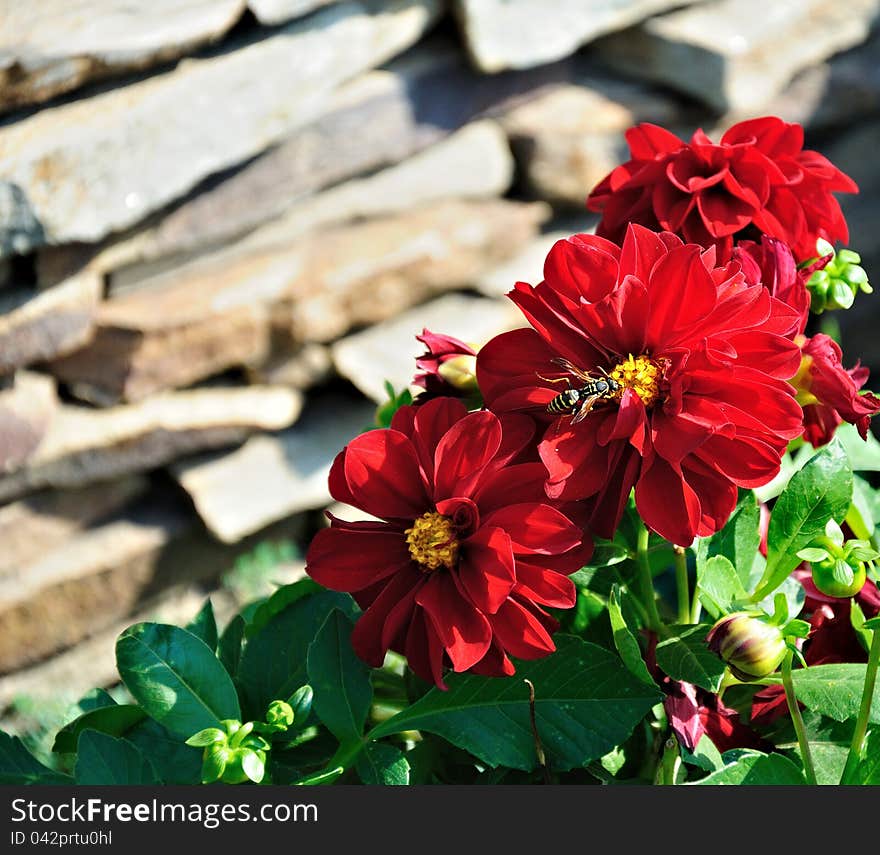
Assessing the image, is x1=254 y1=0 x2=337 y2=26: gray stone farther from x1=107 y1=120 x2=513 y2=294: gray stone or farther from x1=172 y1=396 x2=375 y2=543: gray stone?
x1=172 y1=396 x2=375 y2=543: gray stone

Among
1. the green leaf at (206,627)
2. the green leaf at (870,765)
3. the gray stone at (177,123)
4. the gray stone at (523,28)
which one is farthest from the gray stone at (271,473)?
the green leaf at (870,765)

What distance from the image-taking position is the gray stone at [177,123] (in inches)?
42.6

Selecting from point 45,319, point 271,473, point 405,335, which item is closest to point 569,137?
point 405,335

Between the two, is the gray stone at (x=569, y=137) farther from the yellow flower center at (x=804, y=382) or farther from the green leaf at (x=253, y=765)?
the green leaf at (x=253, y=765)

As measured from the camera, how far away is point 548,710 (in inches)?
17.4

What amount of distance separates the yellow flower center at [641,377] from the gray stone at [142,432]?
36.6 inches

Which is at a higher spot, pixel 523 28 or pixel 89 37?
pixel 89 37

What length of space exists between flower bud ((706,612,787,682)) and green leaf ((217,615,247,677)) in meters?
0.23

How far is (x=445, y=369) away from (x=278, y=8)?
2.72 ft

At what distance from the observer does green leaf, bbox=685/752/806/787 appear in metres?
0.40

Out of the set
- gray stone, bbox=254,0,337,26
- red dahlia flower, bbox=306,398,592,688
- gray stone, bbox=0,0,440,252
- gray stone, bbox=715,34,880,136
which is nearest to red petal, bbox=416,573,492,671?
red dahlia flower, bbox=306,398,592,688

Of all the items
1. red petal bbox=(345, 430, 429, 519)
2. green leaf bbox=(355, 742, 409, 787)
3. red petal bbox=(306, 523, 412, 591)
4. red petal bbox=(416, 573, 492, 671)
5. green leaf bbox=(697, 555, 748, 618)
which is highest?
red petal bbox=(345, 430, 429, 519)

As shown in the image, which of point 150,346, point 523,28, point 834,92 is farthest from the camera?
point 834,92

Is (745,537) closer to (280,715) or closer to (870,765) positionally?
(870,765)
